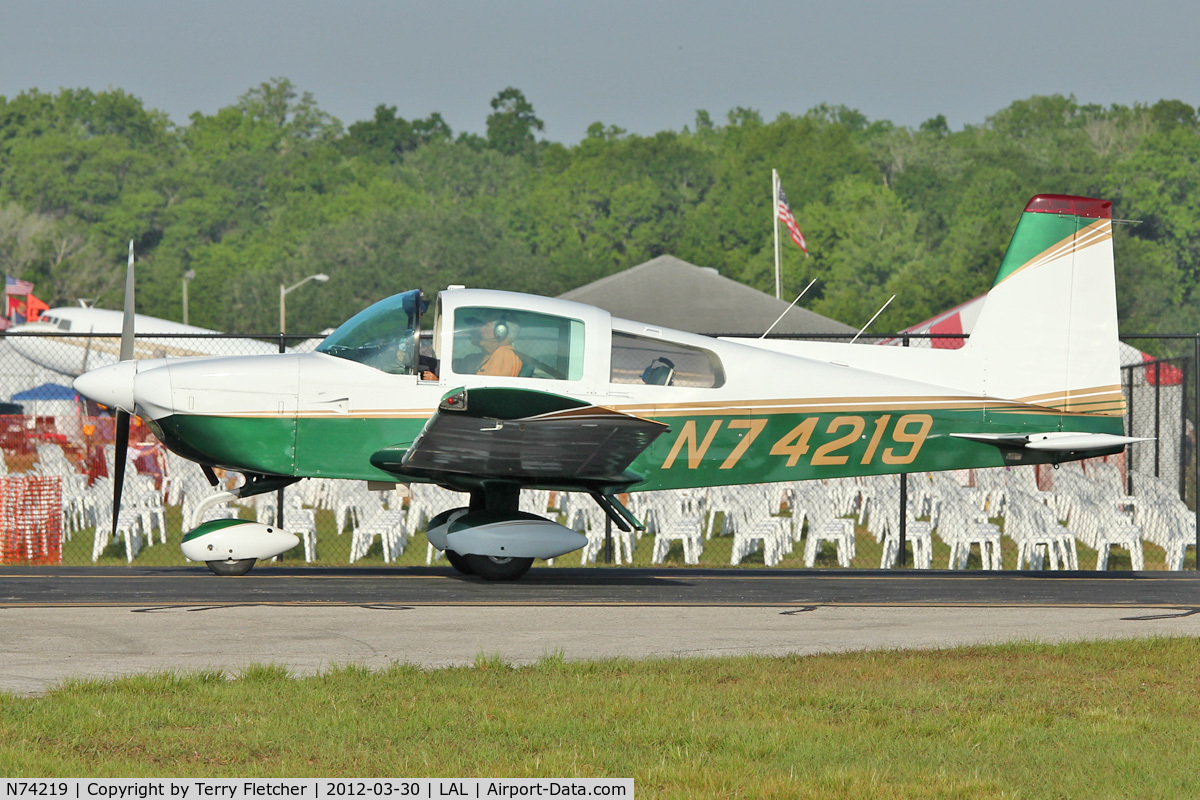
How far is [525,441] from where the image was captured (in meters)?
9.65

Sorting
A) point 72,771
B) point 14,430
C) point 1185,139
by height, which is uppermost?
point 1185,139

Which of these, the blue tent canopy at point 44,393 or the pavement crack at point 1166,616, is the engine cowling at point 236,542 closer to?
the pavement crack at point 1166,616

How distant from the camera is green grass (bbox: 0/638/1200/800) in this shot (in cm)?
489

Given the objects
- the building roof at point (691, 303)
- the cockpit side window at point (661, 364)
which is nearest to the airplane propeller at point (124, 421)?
the cockpit side window at point (661, 364)

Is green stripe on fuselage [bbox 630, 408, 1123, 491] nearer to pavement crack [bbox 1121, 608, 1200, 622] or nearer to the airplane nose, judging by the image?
pavement crack [bbox 1121, 608, 1200, 622]

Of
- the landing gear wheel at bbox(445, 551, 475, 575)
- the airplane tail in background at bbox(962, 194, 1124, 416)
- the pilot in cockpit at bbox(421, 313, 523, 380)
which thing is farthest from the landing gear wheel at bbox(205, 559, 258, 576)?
the airplane tail in background at bbox(962, 194, 1124, 416)

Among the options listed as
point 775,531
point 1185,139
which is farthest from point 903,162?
point 775,531

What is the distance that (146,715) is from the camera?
5613 mm

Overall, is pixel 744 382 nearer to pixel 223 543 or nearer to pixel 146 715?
pixel 223 543

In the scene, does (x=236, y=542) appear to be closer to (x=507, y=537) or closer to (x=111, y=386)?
(x=111, y=386)

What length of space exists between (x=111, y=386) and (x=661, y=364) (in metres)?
4.28

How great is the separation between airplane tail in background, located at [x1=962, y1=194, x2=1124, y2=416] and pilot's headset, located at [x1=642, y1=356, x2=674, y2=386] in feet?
8.56

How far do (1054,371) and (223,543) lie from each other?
7014mm
